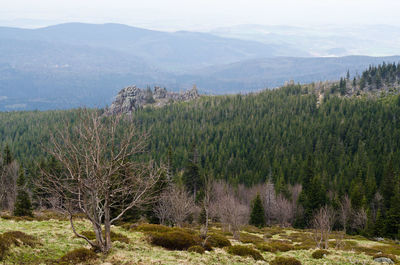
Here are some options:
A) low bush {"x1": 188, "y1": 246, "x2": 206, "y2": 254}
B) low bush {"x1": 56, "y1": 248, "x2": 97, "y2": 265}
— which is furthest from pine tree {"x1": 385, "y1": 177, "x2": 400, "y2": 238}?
low bush {"x1": 56, "y1": 248, "x2": 97, "y2": 265}

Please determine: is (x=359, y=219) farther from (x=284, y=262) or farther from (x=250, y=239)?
(x=284, y=262)

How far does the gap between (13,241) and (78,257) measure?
5.14 metres

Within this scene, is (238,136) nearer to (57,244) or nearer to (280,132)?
(280,132)

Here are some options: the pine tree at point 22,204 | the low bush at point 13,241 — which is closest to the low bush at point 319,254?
the low bush at point 13,241

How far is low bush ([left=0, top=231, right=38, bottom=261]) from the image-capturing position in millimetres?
20400

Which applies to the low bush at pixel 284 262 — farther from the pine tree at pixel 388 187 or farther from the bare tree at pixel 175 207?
the pine tree at pixel 388 187

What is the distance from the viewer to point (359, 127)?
6398 inches

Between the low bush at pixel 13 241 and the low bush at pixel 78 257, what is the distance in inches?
134

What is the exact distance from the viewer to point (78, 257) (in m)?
21.2

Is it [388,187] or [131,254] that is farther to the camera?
[388,187]

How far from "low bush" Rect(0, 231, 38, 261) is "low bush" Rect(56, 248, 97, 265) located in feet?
11.2

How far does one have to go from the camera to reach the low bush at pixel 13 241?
20400mm

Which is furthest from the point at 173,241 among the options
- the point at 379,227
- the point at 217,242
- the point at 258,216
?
the point at 379,227

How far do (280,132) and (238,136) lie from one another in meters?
24.1
